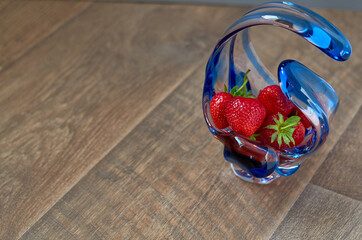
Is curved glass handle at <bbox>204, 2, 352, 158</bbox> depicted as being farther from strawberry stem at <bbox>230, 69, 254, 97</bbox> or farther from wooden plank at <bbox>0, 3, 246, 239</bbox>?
wooden plank at <bbox>0, 3, 246, 239</bbox>

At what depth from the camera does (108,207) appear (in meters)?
0.82

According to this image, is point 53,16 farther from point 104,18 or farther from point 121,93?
point 121,93

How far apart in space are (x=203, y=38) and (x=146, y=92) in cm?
20

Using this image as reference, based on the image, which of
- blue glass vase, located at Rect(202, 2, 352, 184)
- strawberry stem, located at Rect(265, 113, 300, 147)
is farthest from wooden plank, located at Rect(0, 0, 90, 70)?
strawberry stem, located at Rect(265, 113, 300, 147)

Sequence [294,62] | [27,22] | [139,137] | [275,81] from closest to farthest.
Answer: [294,62]
[275,81]
[139,137]
[27,22]

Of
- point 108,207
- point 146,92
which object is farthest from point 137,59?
point 108,207

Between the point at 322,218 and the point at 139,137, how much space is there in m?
0.34

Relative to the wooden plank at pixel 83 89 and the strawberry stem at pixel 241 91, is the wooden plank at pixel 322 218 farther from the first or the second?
the wooden plank at pixel 83 89

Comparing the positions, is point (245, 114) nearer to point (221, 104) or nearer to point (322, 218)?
point (221, 104)

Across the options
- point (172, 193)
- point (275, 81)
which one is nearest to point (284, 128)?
point (275, 81)

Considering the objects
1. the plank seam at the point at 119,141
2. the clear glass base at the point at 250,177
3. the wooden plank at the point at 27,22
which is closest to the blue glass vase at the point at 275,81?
the clear glass base at the point at 250,177

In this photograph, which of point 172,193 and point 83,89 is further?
point 83,89

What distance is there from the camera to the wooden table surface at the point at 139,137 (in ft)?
2.61

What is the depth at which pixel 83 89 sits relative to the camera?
39.9 inches
